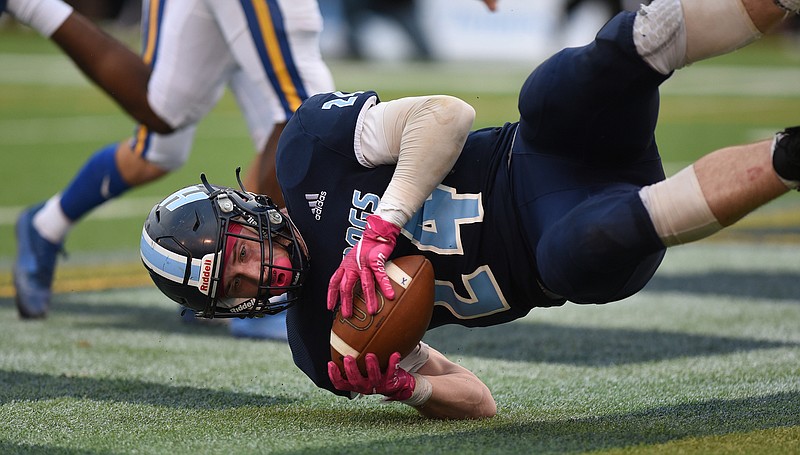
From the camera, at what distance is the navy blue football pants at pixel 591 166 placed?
238cm

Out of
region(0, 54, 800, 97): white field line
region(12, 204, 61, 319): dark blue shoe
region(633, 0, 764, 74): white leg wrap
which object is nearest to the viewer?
region(633, 0, 764, 74): white leg wrap

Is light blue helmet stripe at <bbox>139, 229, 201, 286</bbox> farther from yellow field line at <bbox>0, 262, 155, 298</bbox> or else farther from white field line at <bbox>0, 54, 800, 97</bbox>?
white field line at <bbox>0, 54, 800, 97</bbox>

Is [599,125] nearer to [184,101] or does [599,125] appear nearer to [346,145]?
[346,145]

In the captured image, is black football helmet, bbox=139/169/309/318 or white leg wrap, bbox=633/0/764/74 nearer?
white leg wrap, bbox=633/0/764/74

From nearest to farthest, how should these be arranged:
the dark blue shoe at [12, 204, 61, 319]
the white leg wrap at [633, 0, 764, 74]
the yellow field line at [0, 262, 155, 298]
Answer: the white leg wrap at [633, 0, 764, 74]
the dark blue shoe at [12, 204, 61, 319]
the yellow field line at [0, 262, 155, 298]

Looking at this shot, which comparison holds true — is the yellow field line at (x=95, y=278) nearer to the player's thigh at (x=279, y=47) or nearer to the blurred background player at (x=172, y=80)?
the blurred background player at (x=172, y=80)

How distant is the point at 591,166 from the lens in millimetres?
2637

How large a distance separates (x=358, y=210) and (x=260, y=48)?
5.31ft

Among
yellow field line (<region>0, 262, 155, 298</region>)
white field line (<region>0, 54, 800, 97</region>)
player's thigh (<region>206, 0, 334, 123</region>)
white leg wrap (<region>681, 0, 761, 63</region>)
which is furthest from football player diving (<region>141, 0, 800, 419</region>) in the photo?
white field line (<region>0, 54, 800, 97</region>)

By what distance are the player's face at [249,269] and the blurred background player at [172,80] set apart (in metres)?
1.45

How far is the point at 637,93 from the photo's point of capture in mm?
2533

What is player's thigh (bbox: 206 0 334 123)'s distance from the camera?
13.7ft

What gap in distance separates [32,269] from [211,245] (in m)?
2.25

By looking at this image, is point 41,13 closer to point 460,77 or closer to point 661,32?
point 661,32
